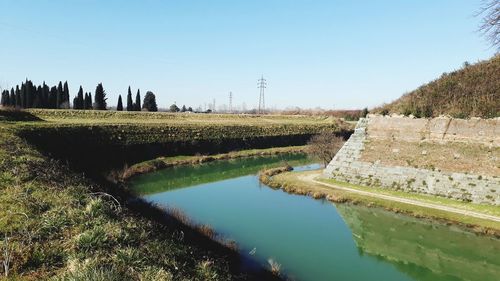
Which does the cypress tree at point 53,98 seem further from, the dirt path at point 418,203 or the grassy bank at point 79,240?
the grassy bank at point 79,240

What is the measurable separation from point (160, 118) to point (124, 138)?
78.3ft

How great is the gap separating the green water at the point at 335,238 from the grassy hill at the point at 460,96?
9.77m

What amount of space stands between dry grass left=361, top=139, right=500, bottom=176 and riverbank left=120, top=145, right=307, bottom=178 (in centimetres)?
2176

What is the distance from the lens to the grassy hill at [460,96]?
28.0m

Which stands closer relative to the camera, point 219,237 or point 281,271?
point 281,271

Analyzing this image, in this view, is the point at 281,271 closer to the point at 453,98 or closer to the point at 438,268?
the point at 438,268

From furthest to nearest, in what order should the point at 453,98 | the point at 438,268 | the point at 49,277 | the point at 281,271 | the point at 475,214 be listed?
the point at 453,98, the point at 475,214, the point at 438,268, the point at 281,271, the point at 49,277

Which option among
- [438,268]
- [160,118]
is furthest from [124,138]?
[438,268]

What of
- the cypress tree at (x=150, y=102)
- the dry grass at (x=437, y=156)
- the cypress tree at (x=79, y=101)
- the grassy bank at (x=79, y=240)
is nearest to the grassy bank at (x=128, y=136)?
the cypress tree at (x=79, y=101)

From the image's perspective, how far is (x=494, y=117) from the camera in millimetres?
26594

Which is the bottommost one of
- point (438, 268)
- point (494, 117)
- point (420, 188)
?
point (438, 268)

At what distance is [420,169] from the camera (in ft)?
93.2

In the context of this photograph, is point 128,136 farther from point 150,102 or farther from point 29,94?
point 150,102

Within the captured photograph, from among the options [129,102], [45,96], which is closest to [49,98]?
[45,96]
